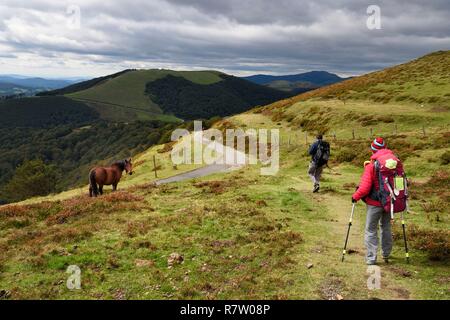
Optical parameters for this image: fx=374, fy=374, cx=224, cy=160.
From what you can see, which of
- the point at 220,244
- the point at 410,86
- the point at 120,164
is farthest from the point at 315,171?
the point at 410,86

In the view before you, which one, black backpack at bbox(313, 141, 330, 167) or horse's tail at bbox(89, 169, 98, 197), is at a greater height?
black backpack at bbox(313, 141, 330, 167)

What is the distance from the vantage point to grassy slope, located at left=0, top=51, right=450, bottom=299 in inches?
411

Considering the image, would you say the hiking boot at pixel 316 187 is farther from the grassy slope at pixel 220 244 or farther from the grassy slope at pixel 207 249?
the grassy slope at pixel 220 244

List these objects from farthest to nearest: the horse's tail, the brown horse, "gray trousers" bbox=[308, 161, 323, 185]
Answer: the brown horse < the horse's tail < "gray trousers" bbox=[308, 161, 323, 185]

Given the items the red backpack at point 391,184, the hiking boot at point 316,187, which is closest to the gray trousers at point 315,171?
the hiking boot at point 316,187

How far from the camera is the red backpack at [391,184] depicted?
10.9 meters

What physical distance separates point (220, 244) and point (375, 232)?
5.45 metres

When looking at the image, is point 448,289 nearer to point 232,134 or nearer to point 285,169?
point 285,169

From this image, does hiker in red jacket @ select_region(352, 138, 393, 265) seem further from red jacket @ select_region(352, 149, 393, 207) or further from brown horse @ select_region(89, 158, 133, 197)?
brown horse @ select_region(89, 158, 133, 197)

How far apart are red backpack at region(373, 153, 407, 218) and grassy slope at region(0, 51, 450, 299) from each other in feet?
6.48

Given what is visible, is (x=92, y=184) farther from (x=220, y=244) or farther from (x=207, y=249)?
(x=207, y=249)

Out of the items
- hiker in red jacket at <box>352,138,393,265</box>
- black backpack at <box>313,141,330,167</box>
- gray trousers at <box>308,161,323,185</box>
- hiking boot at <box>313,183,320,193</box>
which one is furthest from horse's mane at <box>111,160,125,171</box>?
hiker in red jacket at <box>352,138,393,265</box>
